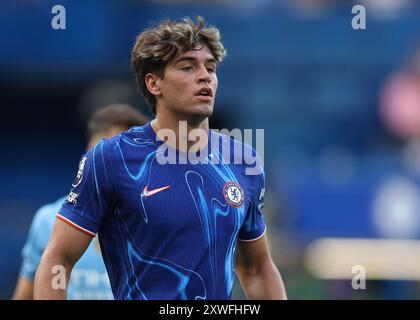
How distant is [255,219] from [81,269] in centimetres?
197

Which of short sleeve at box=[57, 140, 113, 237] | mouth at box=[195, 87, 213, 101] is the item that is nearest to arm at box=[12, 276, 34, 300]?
short sleeve at box=[57, 140, 113, 237]

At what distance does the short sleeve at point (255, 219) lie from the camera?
208 inches

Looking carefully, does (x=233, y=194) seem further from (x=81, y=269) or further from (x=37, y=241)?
(x=37, y=241)

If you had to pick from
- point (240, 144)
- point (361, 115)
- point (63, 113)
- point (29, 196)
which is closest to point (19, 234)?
point (29, 196)

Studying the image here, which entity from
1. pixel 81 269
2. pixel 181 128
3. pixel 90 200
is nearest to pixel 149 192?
pixel 90 200

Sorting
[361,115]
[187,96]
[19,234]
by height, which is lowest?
[19,234]

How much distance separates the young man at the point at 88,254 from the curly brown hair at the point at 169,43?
186 centimetres

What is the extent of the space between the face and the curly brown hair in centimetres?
3

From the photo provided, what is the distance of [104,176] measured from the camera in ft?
16.3

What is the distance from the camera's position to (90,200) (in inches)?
194

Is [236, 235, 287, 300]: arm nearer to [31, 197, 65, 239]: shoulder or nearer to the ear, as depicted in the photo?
the ear

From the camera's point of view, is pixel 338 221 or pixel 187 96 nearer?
pixel 187 96

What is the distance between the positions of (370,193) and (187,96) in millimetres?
10595
